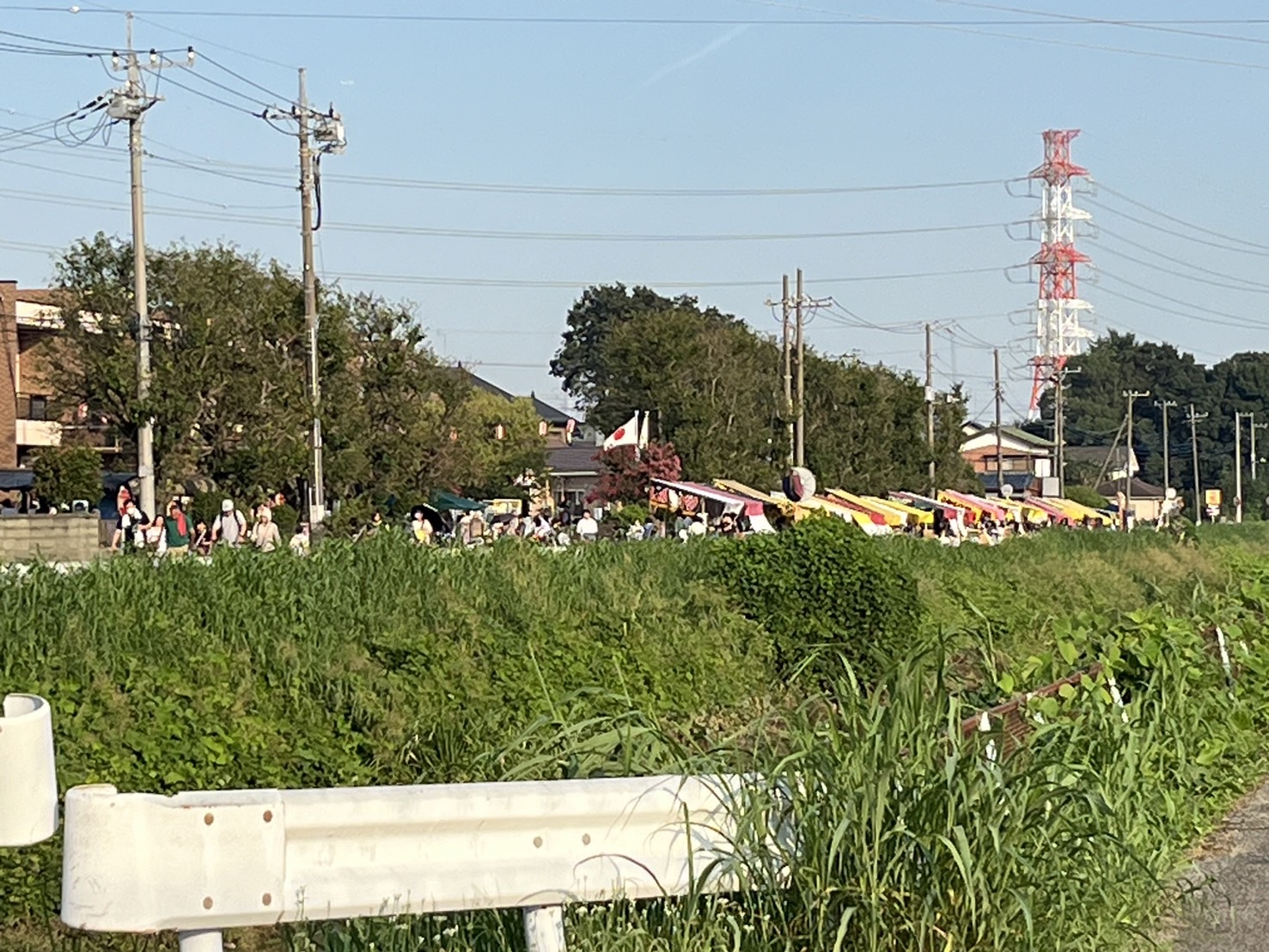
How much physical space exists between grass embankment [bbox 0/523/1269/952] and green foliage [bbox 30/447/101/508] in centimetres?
3340

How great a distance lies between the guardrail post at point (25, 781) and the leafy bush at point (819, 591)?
1012 cm

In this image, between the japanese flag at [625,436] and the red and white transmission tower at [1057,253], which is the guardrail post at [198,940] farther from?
the red and white transmission tower at [1057,253]

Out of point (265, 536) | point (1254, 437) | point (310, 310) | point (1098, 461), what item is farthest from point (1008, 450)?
point (265, 536)

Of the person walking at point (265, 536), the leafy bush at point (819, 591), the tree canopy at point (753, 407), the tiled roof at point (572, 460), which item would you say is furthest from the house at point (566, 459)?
the leafy bush at point (819, 591)

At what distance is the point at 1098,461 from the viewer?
14875 centimetres

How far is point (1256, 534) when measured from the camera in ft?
162

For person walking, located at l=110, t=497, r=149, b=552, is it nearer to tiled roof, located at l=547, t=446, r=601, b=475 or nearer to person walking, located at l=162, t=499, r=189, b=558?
person walking, located at l=162, t=499, r=189, b=558

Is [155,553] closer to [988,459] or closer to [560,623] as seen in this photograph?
[560,623]

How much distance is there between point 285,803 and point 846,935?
1.81 metres

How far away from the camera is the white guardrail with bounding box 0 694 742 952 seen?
446cm

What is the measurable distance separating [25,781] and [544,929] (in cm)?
141

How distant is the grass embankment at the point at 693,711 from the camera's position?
18.2 ft

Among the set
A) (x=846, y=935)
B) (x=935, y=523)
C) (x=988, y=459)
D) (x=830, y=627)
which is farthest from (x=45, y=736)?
(x=988, y=459)

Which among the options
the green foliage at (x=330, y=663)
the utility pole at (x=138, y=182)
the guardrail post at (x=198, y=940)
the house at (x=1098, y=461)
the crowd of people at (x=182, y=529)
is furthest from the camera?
the house at (x=1098, y=461)
